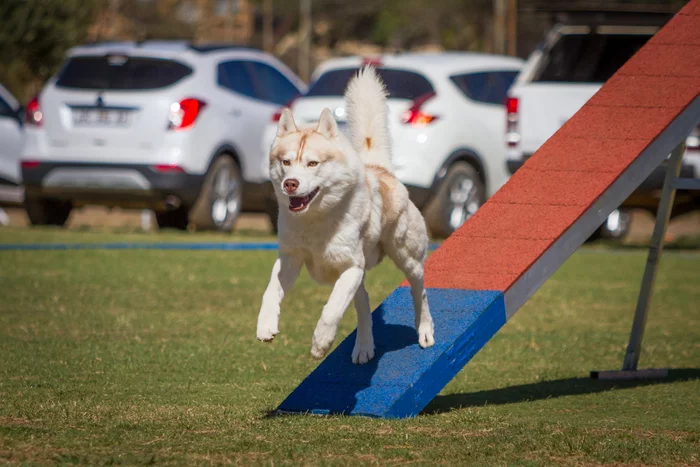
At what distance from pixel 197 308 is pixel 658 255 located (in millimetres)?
4022

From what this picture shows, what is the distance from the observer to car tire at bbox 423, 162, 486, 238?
1438cm

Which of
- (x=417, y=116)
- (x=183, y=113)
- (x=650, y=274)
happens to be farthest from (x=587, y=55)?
(x=650, y=274)

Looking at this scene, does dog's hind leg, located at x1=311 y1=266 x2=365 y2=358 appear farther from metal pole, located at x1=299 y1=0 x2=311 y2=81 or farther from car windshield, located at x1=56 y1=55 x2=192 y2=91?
metal pole, located at x1=299 y1=0 x2=311 y2=81

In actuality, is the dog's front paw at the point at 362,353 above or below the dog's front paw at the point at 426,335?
below

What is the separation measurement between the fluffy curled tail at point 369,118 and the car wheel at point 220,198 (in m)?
8.34

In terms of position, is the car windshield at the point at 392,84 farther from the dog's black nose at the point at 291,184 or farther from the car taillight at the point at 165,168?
the dog's black nose at the point at 291,184

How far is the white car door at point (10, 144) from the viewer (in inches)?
665

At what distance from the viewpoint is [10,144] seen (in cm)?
1692

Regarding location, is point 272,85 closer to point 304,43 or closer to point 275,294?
point 275,294

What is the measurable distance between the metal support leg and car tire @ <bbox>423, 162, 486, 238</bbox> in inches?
256

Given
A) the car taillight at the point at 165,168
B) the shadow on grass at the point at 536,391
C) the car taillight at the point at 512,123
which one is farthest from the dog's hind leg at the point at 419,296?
the car taillight at the point at 165,168

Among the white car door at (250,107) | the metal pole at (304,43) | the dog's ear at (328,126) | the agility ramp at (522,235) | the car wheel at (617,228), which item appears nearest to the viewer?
the dog's ear at (328,126)

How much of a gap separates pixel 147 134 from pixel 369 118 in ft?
27.4

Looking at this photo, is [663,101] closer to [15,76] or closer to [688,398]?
[688,398]
